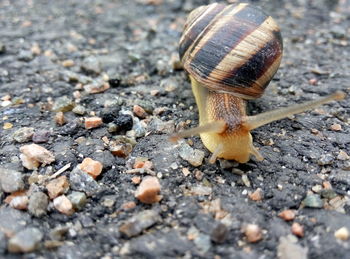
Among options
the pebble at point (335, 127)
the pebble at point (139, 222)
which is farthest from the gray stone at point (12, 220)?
the pebble at point (335, 127)

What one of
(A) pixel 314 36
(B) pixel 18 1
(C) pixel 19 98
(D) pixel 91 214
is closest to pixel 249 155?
(D) pixel 91 214

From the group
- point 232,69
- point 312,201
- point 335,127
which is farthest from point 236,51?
point 312,201

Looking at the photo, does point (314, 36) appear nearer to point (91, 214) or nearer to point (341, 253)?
point (341, 253)

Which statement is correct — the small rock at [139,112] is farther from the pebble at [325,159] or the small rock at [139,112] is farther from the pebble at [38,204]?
the pebble at [325,159]

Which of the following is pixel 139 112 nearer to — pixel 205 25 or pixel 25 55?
pixel 205 25

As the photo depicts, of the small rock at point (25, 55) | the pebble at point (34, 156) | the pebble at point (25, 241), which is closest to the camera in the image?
the pebble at point (25, 241)

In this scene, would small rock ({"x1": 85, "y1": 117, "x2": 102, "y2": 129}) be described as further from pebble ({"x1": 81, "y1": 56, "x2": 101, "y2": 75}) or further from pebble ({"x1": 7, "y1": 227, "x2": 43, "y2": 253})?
pebble ({"x1": 7, "y1": 227, "x2": 43, "y2": 253})

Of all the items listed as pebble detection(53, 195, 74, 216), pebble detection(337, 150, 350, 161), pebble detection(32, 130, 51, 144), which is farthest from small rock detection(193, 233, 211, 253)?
pebble detection(32, 130, 51, 144)
